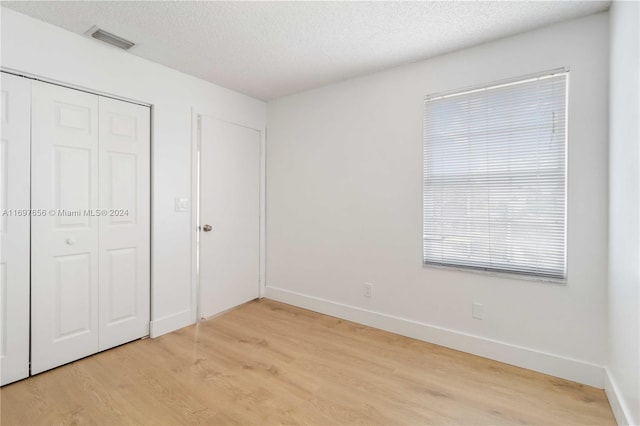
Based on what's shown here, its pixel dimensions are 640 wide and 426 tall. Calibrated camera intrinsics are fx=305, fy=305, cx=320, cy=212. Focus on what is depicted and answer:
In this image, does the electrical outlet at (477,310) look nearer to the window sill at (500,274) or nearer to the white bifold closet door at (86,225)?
the window sill at (500,274)

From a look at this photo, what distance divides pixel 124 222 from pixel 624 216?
11.3 ft

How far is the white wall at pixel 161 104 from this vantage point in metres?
2.18

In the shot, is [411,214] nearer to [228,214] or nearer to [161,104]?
[228,214]

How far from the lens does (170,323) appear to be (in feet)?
9.50

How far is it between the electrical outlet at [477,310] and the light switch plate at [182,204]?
276cm

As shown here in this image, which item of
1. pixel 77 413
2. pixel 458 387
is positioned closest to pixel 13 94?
pixel 77 413

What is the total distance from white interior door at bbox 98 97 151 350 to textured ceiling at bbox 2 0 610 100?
626 millimetres

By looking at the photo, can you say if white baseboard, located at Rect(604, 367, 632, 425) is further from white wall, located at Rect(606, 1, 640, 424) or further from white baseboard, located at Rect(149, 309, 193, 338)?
white baseboard, located at Rect(149, 309, 193, 338)

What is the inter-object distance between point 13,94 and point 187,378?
223 cm

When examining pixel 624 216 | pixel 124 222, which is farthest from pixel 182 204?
pixel 624 216

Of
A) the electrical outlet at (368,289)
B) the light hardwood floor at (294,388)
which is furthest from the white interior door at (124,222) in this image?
the electrical outlet at (368,289)

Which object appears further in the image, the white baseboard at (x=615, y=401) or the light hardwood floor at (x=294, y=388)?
the light hardwood floor at (x=294, y=388)

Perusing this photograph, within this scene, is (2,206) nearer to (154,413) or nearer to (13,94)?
(13,94)

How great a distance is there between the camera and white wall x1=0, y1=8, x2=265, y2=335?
2.18m
